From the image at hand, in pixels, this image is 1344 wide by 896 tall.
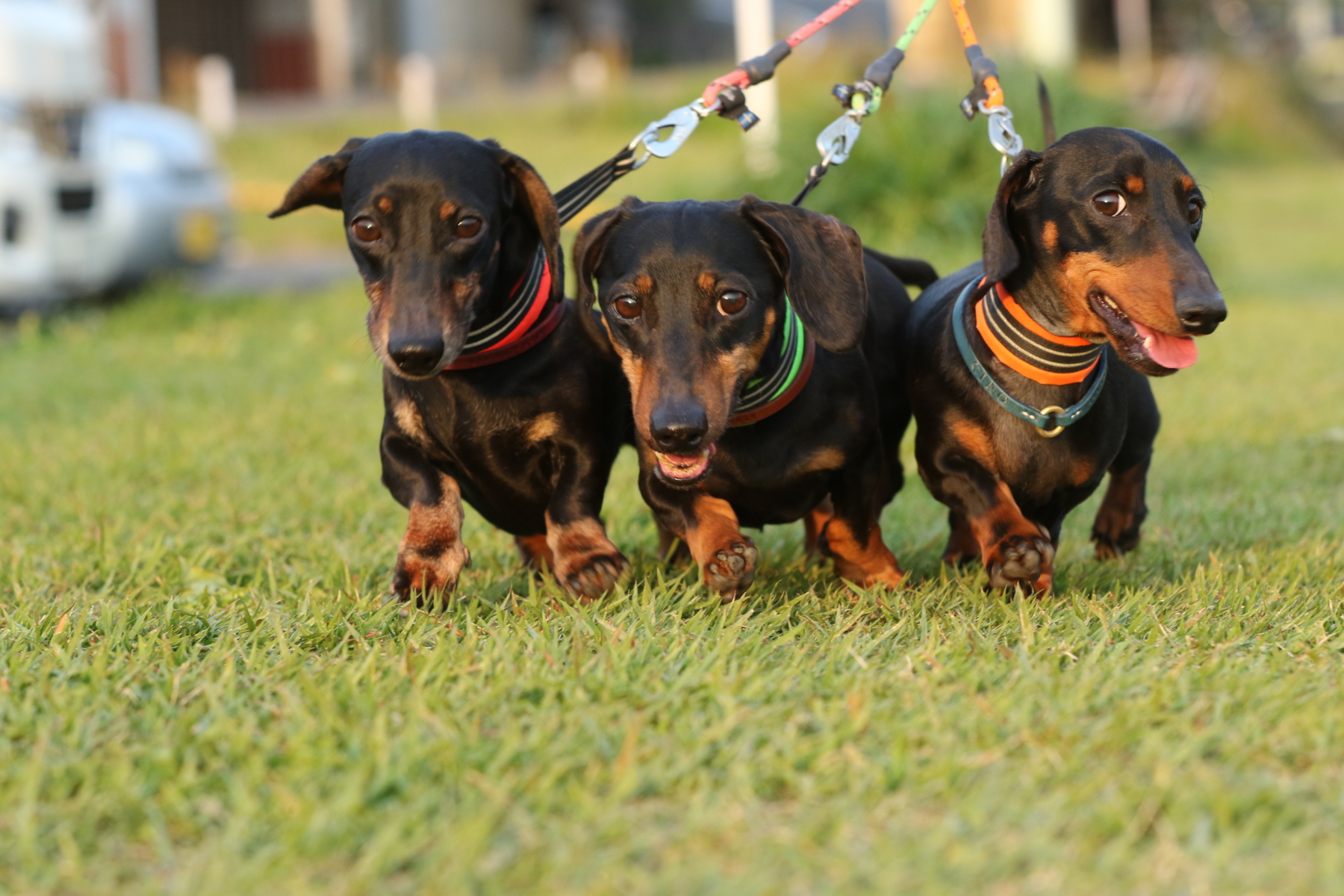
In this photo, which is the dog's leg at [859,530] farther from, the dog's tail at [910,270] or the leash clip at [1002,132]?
the dog's tail at [910,270]

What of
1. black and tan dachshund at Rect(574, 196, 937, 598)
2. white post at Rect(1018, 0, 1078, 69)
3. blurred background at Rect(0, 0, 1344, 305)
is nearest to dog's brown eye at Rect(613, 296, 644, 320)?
black and tan dachshund at Rect(574, 196, 937, 598)

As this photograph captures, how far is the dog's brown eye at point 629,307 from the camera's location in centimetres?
312

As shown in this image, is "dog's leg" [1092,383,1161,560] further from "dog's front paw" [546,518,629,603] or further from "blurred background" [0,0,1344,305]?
"blurred background" [0,0,1344,305]

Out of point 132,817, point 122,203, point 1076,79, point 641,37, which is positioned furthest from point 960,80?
point 641,37

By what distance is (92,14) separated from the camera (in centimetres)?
1080

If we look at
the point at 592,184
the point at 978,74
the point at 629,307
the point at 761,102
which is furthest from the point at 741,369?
the point at 761,102

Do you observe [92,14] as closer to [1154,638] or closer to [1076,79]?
[1076,79]

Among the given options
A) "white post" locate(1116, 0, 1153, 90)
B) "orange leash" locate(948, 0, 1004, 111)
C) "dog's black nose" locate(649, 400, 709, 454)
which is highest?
"white post" locate(1116, 0, 1153, 90)

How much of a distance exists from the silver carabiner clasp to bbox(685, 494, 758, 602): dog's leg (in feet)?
3.13

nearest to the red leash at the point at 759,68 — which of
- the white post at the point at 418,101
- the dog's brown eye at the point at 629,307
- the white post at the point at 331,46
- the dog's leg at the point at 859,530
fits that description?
the dog's brown eye at the point at 629,307

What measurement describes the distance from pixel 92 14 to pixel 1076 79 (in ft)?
25.1

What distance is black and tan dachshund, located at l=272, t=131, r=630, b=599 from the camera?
308 centimetres

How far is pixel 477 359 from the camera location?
3295mm

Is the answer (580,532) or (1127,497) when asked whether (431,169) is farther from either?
(1127,497)
